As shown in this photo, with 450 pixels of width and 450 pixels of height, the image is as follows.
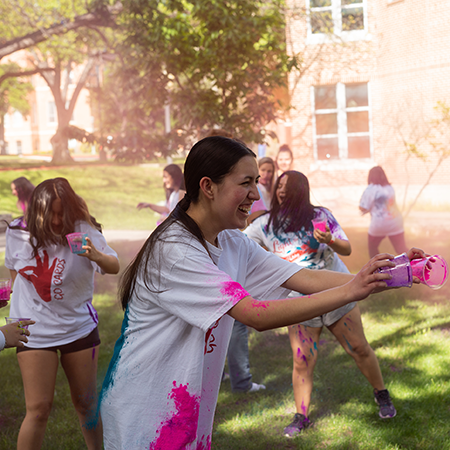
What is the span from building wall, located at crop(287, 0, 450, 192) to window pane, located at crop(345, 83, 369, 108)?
Answer: 0.65 ft

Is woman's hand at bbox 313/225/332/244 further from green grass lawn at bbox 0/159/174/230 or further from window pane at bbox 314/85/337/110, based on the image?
window pane at bbox 314/85/337/110

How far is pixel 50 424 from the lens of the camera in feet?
14.0

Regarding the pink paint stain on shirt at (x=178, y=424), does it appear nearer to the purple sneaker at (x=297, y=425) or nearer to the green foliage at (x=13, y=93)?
the purple sneaker at (x=297, y=425)

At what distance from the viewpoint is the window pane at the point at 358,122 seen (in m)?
15.5

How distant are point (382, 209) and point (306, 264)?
404 cm

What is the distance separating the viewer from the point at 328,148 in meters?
16.0

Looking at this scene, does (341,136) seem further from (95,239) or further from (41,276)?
(41,276)

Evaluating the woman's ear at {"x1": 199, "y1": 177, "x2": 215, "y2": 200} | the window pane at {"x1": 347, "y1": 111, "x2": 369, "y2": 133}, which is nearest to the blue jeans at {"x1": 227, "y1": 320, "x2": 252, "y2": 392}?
the woman's ear at {"x1": 199, "y1": 177, "x2": 215, "y2": 200}

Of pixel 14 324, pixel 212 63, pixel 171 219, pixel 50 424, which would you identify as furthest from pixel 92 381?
pixel 212 63

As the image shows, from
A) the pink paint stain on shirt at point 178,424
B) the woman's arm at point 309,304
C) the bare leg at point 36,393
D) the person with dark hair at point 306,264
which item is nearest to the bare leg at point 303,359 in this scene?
the person with dark hair at point 306,264

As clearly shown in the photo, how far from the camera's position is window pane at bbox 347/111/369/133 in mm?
15453

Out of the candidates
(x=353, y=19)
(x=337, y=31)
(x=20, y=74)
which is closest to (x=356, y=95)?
(x=337, y=31)

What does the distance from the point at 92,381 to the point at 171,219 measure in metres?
1.74

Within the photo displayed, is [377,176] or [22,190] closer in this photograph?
[22,190]
